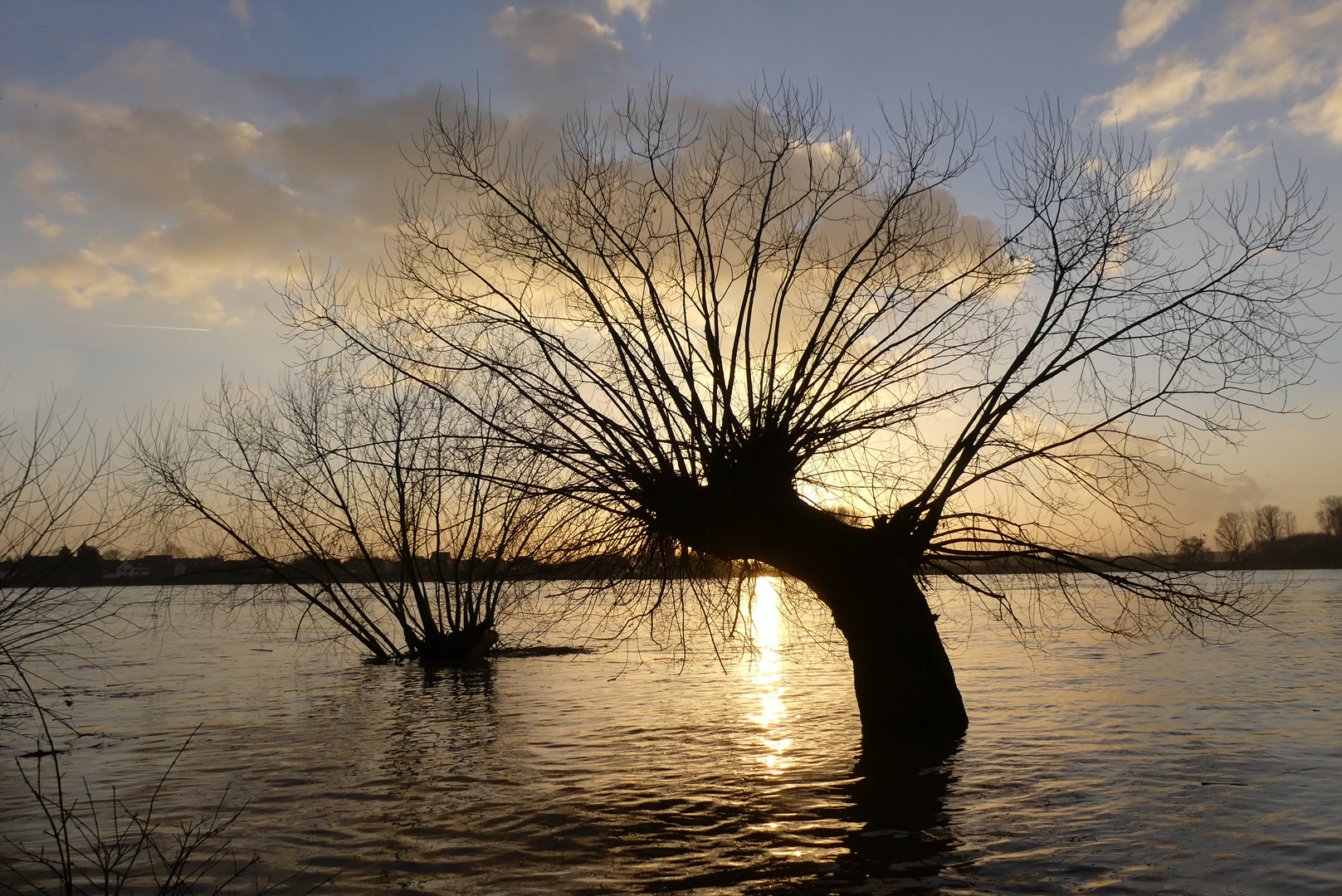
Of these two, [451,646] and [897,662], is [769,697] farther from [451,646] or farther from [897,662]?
[451,646]

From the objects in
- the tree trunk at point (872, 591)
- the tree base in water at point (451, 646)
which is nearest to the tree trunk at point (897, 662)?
the tree trunk at point (872, 591)

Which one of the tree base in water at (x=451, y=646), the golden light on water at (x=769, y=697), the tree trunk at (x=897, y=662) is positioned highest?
the tree trunk at (x=897, y=662)

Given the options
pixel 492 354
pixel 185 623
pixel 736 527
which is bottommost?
pixel 185 623

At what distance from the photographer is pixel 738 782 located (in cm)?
1024

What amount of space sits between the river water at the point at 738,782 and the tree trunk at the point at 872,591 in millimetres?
611

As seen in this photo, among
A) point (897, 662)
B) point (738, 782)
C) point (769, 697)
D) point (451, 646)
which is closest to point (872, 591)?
point (897, 662)

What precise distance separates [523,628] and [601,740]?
1003 inches

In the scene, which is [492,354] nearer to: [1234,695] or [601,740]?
[601,740]

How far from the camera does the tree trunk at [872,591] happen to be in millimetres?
9914

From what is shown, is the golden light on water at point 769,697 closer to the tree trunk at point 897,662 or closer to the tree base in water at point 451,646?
the tree trunk at point 897,662

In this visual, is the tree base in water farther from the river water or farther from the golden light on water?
the golden light on water

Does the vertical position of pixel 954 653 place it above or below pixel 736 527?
below

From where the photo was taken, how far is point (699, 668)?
24.6m

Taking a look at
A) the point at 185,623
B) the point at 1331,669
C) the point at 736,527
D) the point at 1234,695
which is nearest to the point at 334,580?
the point at 736,527
